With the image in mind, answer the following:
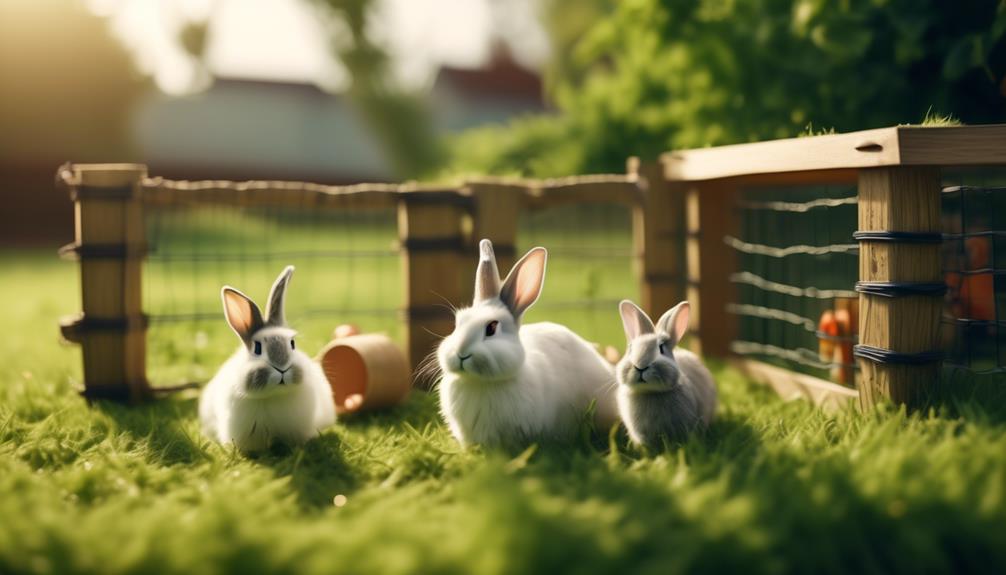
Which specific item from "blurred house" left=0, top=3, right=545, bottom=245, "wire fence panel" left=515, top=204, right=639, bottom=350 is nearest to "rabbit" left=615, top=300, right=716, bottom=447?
"wire fence panel" left=515, top=204, right=639, bottom=350

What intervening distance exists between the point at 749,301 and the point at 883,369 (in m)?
3.52

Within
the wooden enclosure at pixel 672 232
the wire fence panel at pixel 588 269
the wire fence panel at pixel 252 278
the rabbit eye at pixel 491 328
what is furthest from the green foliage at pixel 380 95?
the rabbit eye at pixel 491 328

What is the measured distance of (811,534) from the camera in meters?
2.40

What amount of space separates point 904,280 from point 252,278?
10.2 metres

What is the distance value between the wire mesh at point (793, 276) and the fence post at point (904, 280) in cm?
122

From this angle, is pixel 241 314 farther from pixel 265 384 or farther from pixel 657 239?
pixel 657 239

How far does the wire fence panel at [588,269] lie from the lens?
18.8ft

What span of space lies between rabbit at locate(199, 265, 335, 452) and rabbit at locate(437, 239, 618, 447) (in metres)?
0.61

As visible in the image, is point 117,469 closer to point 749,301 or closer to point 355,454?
point 355,454

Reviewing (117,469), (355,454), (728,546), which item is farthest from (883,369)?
(117,469)

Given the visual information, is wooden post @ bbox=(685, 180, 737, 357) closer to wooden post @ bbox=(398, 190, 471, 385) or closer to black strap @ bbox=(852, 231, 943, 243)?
wooden post @ bbox=(398, 190, 471, 385)

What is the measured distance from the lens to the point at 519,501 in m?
2.33

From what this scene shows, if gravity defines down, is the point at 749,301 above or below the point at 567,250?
below

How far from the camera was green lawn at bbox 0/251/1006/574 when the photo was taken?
7.43 feet
